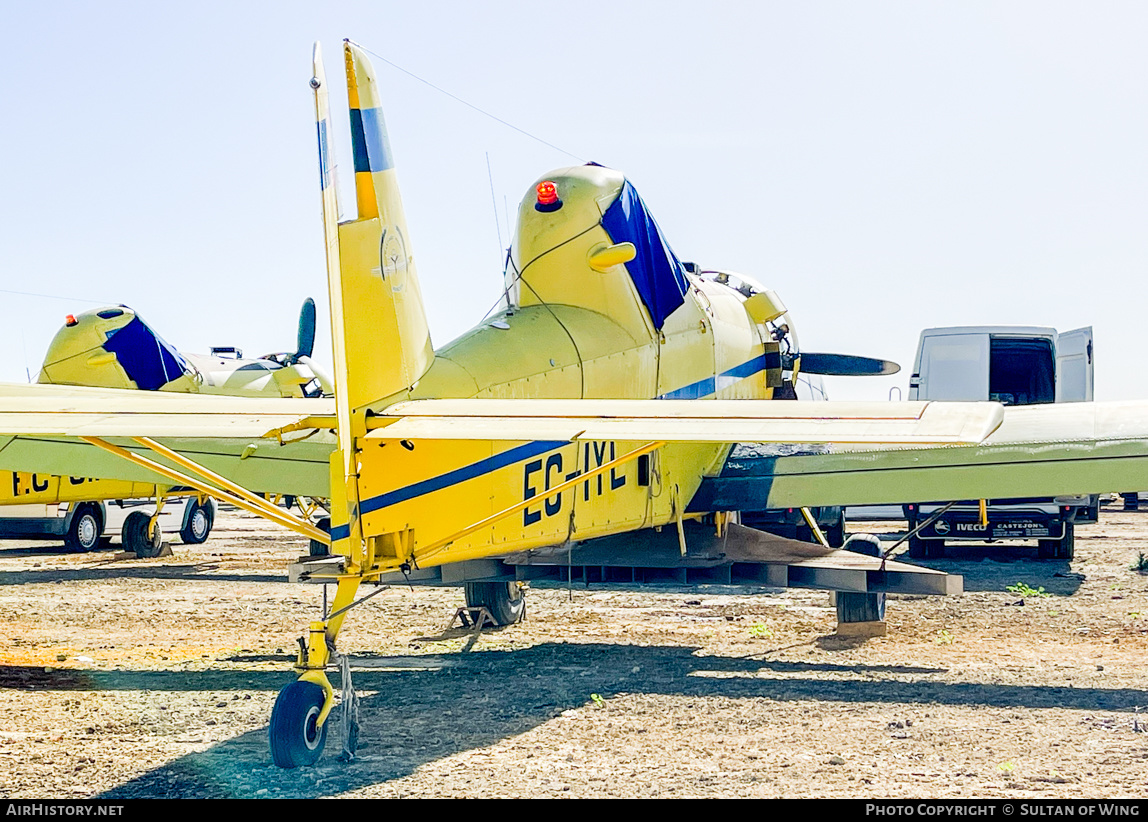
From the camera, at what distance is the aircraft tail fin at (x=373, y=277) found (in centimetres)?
604

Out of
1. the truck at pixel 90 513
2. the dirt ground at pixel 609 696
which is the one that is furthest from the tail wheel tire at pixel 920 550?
the truck at pixel 90 513

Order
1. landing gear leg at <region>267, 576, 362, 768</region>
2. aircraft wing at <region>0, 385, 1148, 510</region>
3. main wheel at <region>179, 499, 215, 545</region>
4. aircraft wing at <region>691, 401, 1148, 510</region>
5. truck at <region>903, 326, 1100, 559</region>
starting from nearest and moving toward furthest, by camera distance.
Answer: aircraft wing at <region>0, 385, 1148, 510</region> < landing gear leg at <region>267, 576, 362, 768</region> < aircraft wing at <region>691, 401, 1148, 510</region> < truck at <region>903, 326, 1100, 559</region> < main wheel at <region>179, 499, 215, 545</region>

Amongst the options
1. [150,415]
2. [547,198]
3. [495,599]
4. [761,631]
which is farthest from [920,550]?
[150,415]

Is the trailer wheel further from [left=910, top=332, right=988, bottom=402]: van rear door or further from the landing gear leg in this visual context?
the landing gear leg

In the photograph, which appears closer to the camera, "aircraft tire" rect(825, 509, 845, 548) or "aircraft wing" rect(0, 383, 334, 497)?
"aircraft wing" rect(0, 383, 334, 497)

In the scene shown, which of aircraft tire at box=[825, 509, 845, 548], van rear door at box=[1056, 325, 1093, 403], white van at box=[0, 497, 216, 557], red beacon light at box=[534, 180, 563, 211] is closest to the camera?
red beacon light at box=[534, 180, 563, 211]

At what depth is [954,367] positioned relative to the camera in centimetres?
1788

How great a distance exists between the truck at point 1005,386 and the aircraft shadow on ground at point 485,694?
487cm

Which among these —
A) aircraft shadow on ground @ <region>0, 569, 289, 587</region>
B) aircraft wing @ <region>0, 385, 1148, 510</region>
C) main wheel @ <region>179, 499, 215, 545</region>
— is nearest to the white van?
main wheel @ <region>179, 499, 215, 545</region>

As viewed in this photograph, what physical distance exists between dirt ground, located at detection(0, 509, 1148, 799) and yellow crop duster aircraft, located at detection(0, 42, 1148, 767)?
742 millimetres

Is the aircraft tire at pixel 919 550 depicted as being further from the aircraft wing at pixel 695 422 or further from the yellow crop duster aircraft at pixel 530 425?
the aircraft wing at pixel 695 422

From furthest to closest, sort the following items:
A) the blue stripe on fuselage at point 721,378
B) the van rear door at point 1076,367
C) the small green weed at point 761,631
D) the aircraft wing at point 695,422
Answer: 1. the van rear door at point 1076,367
2. the small green weed at point 761,631
3. the blue stripe on fuselage at point 721,378
4. the aircraft wing at point 695,422

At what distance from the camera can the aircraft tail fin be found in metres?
6.04

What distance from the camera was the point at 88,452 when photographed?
383 inches
